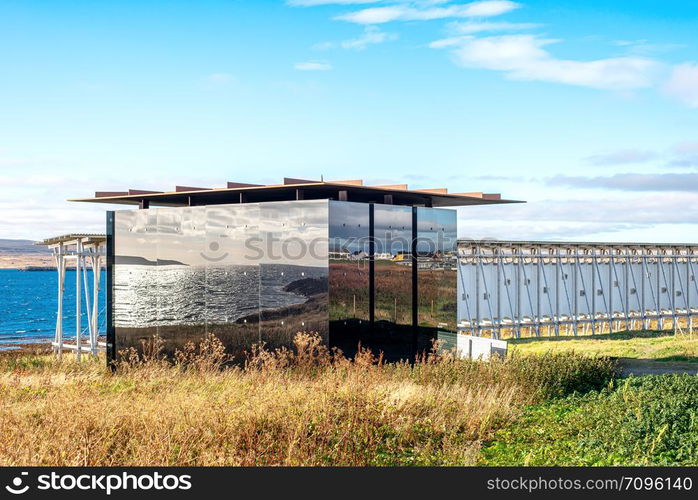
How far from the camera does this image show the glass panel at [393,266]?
13.7m

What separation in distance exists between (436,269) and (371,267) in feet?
6.87

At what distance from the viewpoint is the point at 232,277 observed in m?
13.9

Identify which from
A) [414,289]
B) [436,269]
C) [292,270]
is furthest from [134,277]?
[436,269]

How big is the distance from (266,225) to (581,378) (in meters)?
6.13

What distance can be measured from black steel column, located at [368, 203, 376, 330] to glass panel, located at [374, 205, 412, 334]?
0.07 meters

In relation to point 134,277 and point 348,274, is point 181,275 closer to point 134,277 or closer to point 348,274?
point 134,277

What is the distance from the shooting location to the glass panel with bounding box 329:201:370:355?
1293 cm

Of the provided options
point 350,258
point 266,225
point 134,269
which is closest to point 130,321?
point 134,269

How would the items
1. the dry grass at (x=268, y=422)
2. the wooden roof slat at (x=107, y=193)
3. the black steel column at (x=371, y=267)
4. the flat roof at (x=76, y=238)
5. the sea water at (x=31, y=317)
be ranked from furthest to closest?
the sea water at (x=31, y=317) < the flat roof at (x=76, y=238) < the wooden roof slat at (x=107, y=193) < the black steel column at (x=371, y=267) < the dry grass at (x=268, y=422)

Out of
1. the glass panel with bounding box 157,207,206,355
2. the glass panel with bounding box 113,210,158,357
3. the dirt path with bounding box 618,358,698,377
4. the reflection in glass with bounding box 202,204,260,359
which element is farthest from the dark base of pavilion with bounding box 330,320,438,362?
the glass panel with bounding box 113,210,158,357

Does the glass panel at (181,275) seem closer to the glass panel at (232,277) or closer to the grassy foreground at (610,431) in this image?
the glass panel at (232,277)

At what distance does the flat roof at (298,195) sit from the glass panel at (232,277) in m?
0.61

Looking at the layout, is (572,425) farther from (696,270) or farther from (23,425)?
(696,270)

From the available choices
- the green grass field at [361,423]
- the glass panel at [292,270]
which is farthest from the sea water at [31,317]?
the green grass field at [361,423]
